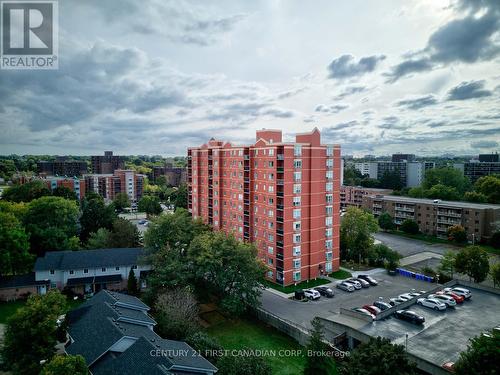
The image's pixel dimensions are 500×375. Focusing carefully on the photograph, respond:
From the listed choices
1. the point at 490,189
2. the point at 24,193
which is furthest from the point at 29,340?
the point at 490,189

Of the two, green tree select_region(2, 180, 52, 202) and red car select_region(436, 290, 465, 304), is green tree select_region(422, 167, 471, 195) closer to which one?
red car select_region(436, 290, 465, 304)

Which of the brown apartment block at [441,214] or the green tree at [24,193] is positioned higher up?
the green tree at [24,193]

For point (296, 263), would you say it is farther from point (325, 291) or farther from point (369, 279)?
point (369, 279)

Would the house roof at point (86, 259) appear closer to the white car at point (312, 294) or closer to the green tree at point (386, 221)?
the white car at point (312, 294)

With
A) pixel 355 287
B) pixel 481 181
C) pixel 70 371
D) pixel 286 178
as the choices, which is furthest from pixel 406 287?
pixel 481 181

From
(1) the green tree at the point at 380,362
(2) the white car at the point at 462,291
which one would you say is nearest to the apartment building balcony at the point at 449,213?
(2) the white car at the point at 462,291

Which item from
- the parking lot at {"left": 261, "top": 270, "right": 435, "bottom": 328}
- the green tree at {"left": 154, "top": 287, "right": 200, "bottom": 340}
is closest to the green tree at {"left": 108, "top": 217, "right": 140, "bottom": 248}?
the green tree at {"left": 154, "top": 287, "right": 200, "bottom": 340}
